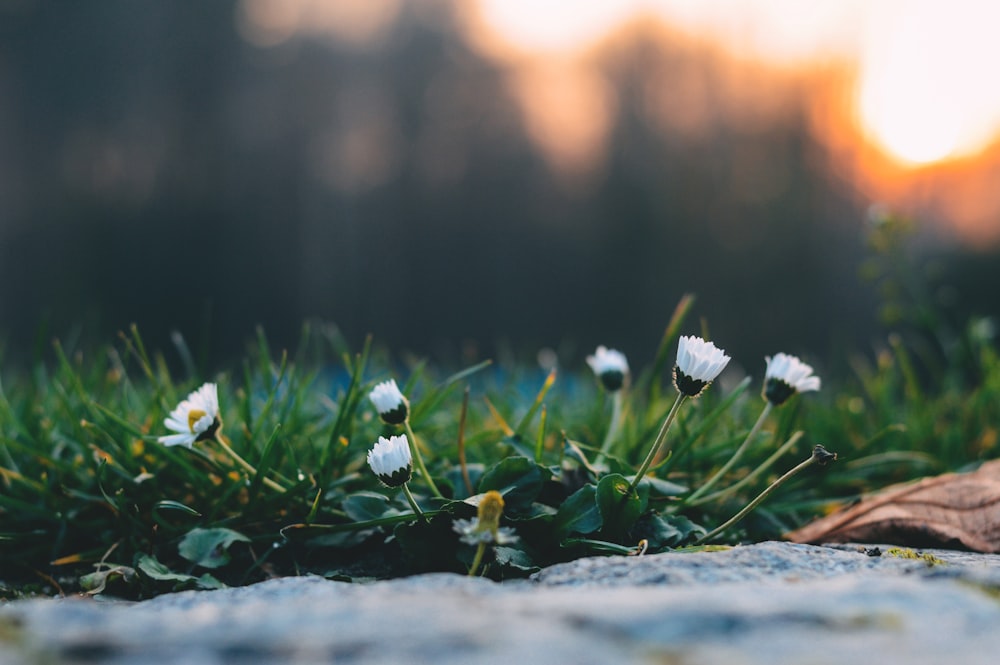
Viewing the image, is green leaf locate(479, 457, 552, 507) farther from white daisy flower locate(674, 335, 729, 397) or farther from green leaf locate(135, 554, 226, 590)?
green leaf locate(135, 554, 226, 590)

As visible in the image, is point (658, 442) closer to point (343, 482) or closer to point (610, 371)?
point (610, 371)

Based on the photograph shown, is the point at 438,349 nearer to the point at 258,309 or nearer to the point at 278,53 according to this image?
the point at 258,309

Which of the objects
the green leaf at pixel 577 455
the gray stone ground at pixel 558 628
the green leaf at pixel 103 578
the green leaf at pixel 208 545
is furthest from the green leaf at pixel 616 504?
the green leaf at pixel 103 578

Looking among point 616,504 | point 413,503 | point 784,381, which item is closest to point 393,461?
Result: point 413,503

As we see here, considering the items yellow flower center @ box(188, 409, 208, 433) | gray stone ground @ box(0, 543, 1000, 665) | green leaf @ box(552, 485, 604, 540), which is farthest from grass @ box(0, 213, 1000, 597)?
gray stone ground @ box(0, 543, 1000, 665)

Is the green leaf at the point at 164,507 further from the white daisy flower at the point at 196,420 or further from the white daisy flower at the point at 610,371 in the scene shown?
the white daisy flower at the point at 610,371

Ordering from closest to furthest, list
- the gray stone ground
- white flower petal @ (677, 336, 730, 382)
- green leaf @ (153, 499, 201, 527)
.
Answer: the gray stone ground, white flower petal @ (677, 336, 730, 382), green leaf @ (153, 499, 201, 527)
